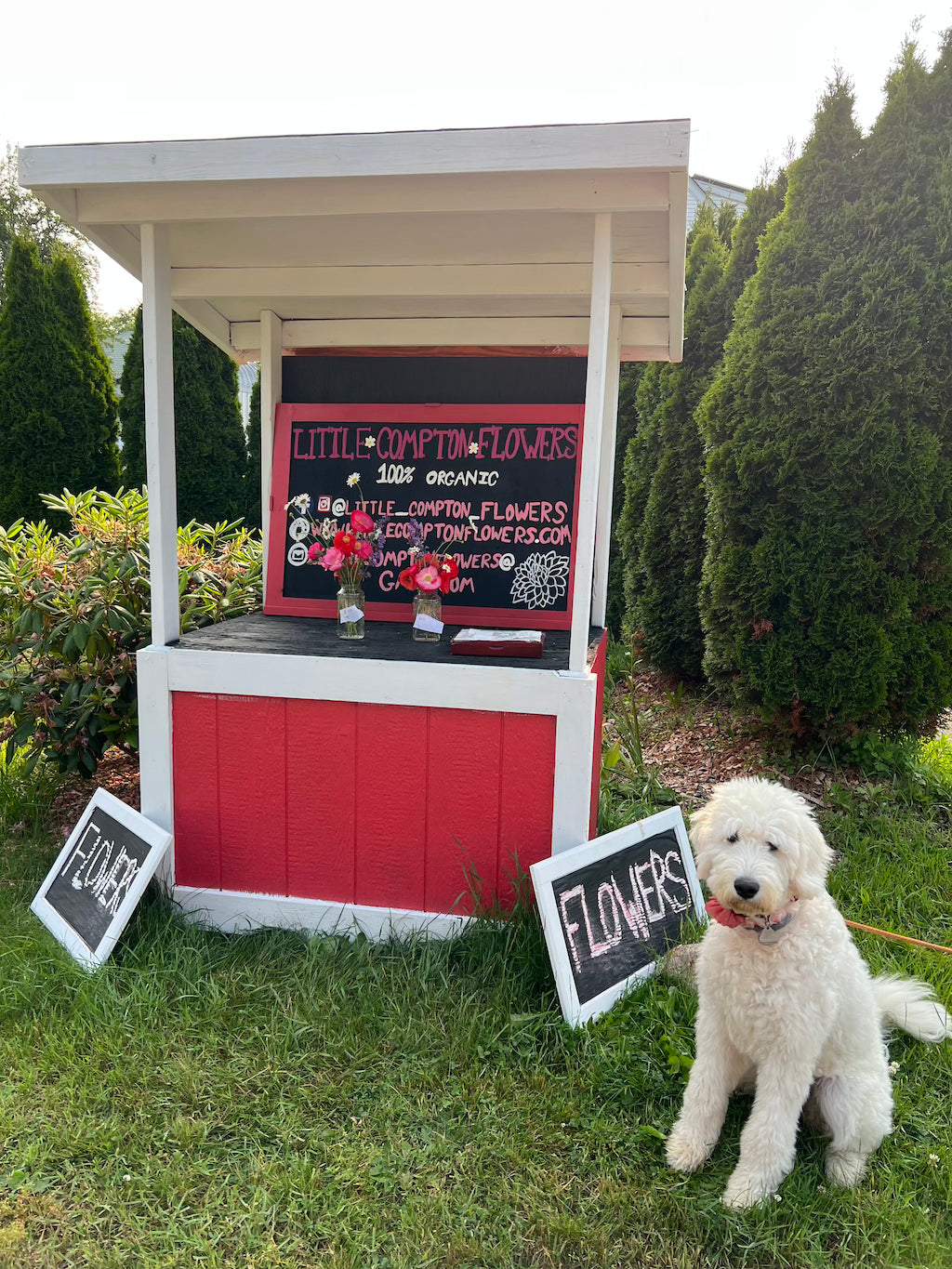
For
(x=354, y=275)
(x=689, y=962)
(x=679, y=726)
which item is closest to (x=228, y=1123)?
(x=689, y=962)

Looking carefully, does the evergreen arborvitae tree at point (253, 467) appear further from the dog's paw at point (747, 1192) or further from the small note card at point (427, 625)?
the dog's paw at point (747, 1192)

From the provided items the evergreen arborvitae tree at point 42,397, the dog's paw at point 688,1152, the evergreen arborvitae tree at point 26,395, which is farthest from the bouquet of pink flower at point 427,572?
the evergreen arborvitae tree at point 26,395

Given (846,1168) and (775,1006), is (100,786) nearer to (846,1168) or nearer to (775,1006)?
(775,1006)

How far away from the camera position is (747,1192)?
180cm

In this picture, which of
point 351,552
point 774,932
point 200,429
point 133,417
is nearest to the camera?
point 774,932

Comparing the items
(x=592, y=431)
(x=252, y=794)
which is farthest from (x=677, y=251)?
(x=252, y=794)

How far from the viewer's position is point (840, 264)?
3.86 m

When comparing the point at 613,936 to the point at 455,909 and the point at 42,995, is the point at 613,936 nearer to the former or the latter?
the point at 455,909

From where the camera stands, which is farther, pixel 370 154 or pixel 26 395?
pixel 26 395

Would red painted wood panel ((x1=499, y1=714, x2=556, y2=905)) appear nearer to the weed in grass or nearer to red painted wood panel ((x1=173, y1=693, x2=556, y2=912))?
red painted wood panel ((x1=173, y1=693, x2=556, y2=912))

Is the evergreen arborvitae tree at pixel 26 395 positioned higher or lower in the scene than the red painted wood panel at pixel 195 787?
higher

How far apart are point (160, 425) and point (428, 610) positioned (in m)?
1.13

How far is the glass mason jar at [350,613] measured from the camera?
3145 mm

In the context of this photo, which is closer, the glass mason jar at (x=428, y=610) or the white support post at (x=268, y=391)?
the glass mason jar at (x=428, y=610)
